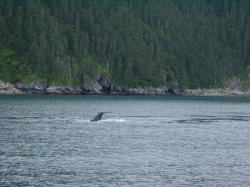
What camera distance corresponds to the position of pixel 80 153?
2149 inches

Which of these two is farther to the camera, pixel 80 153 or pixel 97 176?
pixel 80 153

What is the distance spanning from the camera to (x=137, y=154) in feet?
179

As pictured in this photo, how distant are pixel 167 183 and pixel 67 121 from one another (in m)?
54.3

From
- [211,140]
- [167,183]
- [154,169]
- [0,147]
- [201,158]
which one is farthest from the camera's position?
[211,140]

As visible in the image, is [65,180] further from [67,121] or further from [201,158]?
[67,121]

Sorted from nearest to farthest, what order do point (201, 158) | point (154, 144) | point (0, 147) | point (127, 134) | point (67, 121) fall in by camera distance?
1. point (201, 158)
2. point (0, 147)
3. point (154, 144)
4. point (127, 134)
5. point (67, 121)

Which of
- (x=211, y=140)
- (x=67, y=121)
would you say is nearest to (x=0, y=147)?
(x=211, y=140)

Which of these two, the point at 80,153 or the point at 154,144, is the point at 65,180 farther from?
the point at 154,144

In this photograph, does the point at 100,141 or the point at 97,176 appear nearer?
the point at 97,176

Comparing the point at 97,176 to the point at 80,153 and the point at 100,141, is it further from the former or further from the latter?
the point at 100,141

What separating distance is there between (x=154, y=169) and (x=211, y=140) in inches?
961

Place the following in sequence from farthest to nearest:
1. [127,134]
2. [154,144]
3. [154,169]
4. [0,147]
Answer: [127,134] → [154,144] → [0,147] → [154,169]

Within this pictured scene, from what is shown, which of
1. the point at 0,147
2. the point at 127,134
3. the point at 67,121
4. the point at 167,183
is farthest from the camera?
the point at 67,121

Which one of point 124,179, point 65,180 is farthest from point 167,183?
point 65,180
